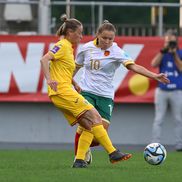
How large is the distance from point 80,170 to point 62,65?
1.39 m

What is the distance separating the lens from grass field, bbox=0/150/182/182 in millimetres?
10273

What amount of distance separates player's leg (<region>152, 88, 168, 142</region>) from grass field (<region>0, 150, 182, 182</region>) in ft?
8.03

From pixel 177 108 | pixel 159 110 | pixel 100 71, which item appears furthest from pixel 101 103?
pixel 177 108

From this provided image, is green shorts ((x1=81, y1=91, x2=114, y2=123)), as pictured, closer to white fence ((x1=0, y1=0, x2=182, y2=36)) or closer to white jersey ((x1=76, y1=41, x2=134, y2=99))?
white jersey ((x1=76, y1=41, x2=134, y2=99))

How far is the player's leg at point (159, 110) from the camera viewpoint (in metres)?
17.3

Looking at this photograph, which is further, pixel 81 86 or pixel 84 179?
pixel 81 86

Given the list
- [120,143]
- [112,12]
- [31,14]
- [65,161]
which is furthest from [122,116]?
[112,12]

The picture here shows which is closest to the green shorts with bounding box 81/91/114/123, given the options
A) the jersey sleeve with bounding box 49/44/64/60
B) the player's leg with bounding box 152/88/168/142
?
the jersey sleeve with bounding box 49/44/64/60

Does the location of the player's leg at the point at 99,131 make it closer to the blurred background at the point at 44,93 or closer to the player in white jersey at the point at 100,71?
the player in white jersey at the point at 100,71

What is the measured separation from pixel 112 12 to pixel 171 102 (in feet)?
51.2

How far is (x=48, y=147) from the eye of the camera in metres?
17.8

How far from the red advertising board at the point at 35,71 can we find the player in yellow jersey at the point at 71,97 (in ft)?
22.3

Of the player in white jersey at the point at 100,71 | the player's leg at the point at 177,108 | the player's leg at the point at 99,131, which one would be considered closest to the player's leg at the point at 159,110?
the player's leg at the point at 177,108

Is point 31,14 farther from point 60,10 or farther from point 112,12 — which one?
Answer: point 112,12
